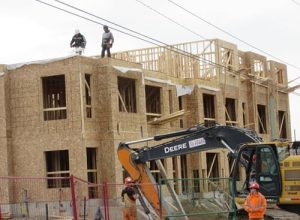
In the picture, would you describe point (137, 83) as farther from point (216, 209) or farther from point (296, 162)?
point (296, 162)

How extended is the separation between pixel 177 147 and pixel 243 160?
8.28ft

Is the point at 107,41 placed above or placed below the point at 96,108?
above

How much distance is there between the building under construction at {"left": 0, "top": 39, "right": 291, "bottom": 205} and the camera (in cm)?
3028

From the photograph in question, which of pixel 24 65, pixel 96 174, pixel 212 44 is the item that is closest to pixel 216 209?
pixel 96 174

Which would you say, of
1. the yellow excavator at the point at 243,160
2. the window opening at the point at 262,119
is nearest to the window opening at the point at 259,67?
the window opening at the point at 262,119

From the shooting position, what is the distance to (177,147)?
842 inches

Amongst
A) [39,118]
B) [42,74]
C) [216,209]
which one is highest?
[42,74]

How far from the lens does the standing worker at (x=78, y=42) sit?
31689 mm

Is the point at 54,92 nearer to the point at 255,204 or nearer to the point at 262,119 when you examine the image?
the point at 255,204

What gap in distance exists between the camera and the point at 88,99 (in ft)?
104

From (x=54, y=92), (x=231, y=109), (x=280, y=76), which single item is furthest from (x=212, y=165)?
(x=280, y=76)

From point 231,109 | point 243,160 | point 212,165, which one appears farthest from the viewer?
point 231,109

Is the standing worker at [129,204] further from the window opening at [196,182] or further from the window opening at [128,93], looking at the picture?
the window opening at [128,93]

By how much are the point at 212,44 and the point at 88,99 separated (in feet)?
35.4
